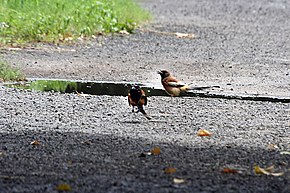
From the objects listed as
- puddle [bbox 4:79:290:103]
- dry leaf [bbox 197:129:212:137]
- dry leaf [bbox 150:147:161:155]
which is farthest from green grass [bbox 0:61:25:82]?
dry leaf [bbox 150:147:161:155]

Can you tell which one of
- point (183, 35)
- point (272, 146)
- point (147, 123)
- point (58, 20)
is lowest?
point (183, 35)

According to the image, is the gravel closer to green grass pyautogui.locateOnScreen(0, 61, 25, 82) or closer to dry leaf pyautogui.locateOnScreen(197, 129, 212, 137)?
dry leaf pyautogui.locateOnScreen(197, 129, 212, 137)

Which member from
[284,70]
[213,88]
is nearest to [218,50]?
[284,70]

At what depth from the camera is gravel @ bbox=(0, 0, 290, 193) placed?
678cm

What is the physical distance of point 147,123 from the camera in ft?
31.4

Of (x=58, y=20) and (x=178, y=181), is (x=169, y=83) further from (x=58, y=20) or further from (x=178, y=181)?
(x=58, y=20)

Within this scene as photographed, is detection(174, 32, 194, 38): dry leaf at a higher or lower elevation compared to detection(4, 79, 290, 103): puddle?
lower

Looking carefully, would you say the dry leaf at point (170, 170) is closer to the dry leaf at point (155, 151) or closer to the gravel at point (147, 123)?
the gravel at point (147, 123)

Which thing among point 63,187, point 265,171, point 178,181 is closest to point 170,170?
point 178,181

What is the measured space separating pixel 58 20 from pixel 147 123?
8.21 m

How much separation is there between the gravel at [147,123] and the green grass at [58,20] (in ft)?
1.77

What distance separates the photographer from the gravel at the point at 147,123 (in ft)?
22.2

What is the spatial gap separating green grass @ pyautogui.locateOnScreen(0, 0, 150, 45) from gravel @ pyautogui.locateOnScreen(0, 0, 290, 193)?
539 mm

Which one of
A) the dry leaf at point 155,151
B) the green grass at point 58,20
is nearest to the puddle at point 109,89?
the green grass at point 58,20
